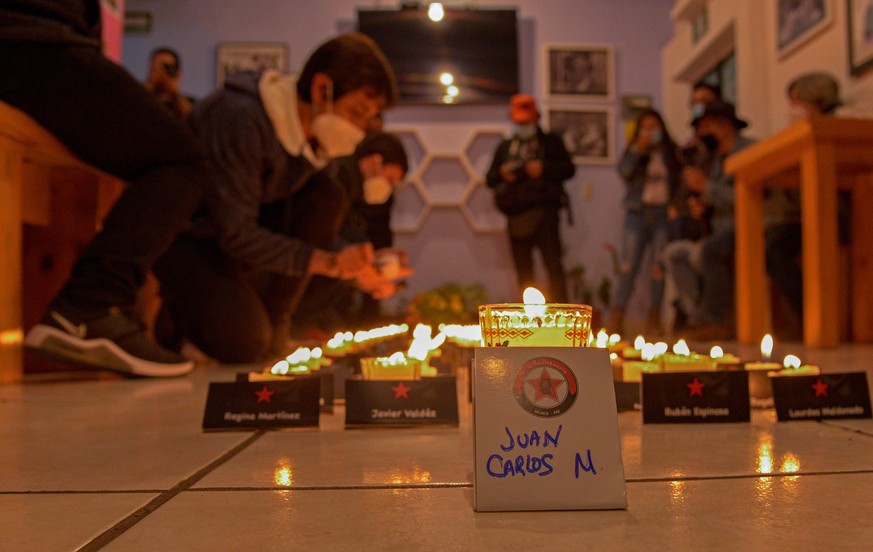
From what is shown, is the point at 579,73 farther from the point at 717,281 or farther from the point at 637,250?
the point at 717,281

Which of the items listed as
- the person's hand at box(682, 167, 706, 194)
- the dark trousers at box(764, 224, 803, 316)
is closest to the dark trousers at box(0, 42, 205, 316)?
the dark trousers at box(764, 224, 803, 316)

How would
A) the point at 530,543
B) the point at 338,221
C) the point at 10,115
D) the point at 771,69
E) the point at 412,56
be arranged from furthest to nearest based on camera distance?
1. the point at 412,56
2. the point at 771,69
3. the point at 338,221
4. the point at 10,115
5. the point at 530,543

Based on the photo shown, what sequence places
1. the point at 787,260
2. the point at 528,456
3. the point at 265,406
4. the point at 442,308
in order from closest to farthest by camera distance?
the point at 528,456 → the point at 265,406 → the point at 787,260 → the point at 442,308

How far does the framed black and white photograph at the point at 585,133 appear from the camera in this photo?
178 inches

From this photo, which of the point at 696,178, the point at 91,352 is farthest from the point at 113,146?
the point at 696,178

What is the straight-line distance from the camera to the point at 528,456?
0.45 meters

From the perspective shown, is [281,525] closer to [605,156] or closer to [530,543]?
[530,543]

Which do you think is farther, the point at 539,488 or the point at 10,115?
the point at 10,115

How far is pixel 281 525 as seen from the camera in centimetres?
42

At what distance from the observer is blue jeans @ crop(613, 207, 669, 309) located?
382 cm

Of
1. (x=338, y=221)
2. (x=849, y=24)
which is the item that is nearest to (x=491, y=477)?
(x=338, y=221)

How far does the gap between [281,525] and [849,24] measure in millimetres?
2886

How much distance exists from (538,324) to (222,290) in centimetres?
131

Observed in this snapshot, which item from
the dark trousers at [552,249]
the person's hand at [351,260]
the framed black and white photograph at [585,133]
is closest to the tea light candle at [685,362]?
the person's hand at [351,260]
